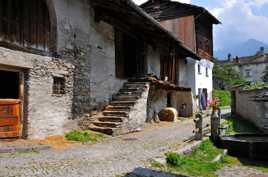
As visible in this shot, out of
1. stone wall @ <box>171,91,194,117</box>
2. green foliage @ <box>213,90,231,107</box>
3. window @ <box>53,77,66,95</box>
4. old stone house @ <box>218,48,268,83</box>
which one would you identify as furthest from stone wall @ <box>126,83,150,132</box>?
old stone house @ <box>218,48,268,83</box>

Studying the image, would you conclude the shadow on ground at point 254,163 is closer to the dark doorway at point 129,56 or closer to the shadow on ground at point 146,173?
the shadow on ground at point 146,173

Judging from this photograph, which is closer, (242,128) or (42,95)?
(42,95)

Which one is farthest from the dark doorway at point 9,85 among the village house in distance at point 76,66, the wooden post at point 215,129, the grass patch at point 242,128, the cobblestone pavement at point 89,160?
the grass patch at point 242,128

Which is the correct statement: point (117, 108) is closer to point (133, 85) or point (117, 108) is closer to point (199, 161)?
point (133, 85)

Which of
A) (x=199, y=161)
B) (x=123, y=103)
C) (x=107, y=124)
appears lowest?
(x=199, y=161)

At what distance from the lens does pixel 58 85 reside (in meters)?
12.1

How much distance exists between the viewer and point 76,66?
12969 mm

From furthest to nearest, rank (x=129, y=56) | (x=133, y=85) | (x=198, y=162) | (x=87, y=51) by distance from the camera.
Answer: (x=129, y=56)
(x=133, y=85)
(x=87, y=51)
(x=198, y=162)

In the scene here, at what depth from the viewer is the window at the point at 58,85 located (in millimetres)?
11930

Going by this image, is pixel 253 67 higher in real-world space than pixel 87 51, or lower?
higher

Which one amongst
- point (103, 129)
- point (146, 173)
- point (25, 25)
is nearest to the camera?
point (146, 173)

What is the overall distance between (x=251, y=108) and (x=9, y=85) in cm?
1319

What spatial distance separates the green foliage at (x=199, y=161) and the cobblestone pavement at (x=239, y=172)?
20 cm

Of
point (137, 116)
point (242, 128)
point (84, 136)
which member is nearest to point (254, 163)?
point (137, 116)
